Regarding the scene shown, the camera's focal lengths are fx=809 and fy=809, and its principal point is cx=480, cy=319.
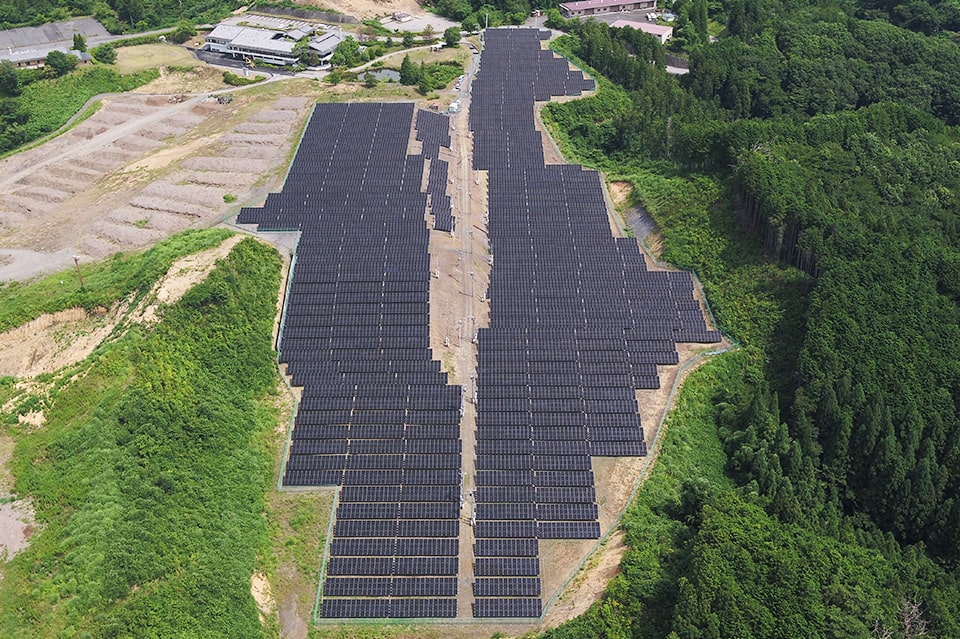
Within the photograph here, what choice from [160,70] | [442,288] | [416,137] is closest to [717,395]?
[442,288]

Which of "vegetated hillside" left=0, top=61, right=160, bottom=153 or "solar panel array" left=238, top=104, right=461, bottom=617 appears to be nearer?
"solar panel array" left=238, top=104, right=461, bottom=617

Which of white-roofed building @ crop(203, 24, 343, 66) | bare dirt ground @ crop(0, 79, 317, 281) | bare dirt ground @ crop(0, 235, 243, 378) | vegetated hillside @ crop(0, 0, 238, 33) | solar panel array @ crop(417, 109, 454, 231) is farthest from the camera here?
vegetated hillside @ crop(0, 0, 238, 33)

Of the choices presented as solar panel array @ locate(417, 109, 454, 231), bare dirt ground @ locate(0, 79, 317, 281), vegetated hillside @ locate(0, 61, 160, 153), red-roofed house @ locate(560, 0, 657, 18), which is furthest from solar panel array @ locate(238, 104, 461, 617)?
red-roofed house @ locate(560, 0, 657, 18)

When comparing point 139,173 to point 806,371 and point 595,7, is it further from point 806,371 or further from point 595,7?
point 595,7

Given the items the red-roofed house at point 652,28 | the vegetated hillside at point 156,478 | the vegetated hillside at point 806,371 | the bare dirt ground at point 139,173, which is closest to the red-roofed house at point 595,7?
the red-roofed house at point 652,28

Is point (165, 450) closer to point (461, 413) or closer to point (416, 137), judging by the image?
point (461, 413)

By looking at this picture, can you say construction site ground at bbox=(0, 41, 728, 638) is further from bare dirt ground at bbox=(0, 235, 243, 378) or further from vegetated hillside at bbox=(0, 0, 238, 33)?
vegetated hillside at bbox=(0, 0, 238, 33)

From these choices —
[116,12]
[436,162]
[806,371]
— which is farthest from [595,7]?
[806,371]

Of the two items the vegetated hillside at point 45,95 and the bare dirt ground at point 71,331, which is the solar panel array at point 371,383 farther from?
the vegetated hillside at point 45,95
